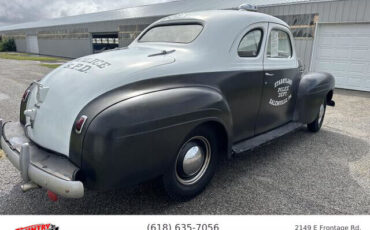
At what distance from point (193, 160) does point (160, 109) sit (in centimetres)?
77

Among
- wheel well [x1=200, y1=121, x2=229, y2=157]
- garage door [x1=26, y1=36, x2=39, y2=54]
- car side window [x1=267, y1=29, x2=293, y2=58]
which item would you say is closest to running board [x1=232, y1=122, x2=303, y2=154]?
wheel well [x1=200, y1=121, x2=229, y2=157]

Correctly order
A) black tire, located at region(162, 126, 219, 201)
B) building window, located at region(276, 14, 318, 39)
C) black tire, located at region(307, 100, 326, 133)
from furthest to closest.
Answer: building window, located at region(276, 14, 318, 39) → black tire, located at region(307, 100, 326, 133) → black tire, located at region(162, 126, 219, 201)

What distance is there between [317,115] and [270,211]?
297 centimetres

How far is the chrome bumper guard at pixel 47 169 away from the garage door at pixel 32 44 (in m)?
37.3

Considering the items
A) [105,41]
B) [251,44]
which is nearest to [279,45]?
[251,44]

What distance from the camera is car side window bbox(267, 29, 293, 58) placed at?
3.90 meters

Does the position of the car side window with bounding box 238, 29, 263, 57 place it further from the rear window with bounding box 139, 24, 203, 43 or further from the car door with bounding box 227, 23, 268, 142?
the rear window with bounding box 139, 24, 203, 43

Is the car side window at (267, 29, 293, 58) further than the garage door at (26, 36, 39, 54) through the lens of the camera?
No

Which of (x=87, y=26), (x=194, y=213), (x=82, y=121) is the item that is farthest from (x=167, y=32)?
(x=87, y=26)

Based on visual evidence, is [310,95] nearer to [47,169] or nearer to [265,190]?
[265,190]

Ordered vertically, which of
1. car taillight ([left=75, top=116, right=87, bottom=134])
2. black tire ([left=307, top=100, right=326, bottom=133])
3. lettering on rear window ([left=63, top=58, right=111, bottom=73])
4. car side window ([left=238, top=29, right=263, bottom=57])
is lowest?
black tire ([left=307, top=100, right=326, bottom=133])

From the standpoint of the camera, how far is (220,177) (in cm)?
344

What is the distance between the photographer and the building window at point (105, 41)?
76.2ft

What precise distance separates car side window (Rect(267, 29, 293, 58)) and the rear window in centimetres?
Result: 116
